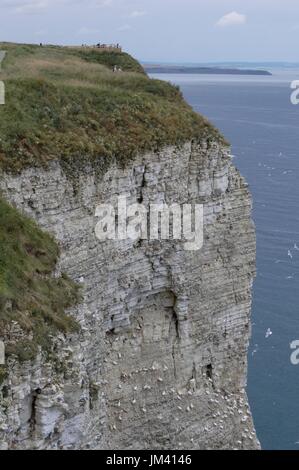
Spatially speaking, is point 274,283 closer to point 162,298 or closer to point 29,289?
point 162,298

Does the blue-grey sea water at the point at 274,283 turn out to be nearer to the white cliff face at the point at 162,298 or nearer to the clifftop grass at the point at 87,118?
the white cliff face at the point at 162,298

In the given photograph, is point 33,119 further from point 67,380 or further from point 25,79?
point 67,380

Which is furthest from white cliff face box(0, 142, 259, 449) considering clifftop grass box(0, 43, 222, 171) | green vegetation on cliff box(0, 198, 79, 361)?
green vegetation on cliff box(0, 198, 79, 361)

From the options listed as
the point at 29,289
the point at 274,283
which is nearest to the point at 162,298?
the point at 29,289

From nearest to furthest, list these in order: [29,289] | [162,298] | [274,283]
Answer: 1. [29,289]
2. [162,298]
3. [274,283]

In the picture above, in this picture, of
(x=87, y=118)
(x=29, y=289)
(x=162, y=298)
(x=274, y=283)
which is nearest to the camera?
(x=29, y=289)
